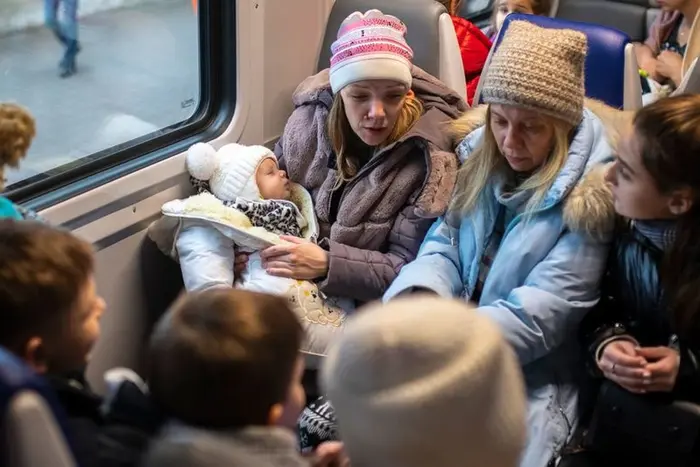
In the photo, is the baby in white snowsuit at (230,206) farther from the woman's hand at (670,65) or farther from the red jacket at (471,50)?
the woman's hand at (670,65)

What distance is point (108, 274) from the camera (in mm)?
2121

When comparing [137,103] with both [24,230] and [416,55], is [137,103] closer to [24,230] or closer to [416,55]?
[416,55]

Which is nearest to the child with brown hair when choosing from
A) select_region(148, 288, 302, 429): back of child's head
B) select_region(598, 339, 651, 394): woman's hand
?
select_region(148, 288, 302, 429): back of child's head

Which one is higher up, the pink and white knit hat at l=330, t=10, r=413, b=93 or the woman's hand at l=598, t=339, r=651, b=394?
the pink and white knit hat at l=330, t=10, r=413, b=93

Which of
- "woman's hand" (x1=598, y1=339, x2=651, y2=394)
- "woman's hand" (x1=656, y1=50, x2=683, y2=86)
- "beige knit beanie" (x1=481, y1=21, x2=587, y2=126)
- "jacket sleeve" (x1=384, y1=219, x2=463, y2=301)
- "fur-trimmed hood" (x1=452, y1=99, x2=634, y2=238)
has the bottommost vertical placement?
"woman's hand" (x1=656, y1=50, x2=683, y2=86)

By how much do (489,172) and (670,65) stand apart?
6.92ft

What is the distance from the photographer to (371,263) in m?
2.06

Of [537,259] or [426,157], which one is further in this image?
[426,157]

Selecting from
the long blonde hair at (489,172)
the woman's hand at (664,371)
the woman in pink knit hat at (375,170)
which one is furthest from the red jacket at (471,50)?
the woman's hand at (664,371)

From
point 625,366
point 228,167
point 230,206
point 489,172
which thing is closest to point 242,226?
point 230,206

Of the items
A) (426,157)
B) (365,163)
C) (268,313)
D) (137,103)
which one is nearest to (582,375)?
(426,157)

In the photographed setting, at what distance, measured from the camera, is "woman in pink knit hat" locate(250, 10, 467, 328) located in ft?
6.70

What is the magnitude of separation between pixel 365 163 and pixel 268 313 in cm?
120

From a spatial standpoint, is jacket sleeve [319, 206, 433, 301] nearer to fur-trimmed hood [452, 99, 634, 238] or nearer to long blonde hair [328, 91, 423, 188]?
long blonde hair [328, 91, 423, 188]
